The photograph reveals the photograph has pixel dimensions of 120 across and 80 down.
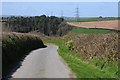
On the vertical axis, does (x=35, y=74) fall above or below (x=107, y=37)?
below

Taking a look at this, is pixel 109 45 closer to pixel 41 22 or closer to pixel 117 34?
pixel 117 34

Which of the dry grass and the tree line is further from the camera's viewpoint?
the tree line

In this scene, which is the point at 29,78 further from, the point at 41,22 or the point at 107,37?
the point at 41,22

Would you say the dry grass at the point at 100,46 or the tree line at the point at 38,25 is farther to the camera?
the tree line at the point at 38,25

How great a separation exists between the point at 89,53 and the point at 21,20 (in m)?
96.2

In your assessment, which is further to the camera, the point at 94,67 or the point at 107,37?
the point at 107,37

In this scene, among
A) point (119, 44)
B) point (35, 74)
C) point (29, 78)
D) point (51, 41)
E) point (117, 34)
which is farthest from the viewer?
point (51, 41)

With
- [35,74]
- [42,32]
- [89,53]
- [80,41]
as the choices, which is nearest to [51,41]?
[42,32]

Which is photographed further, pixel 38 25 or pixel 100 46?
pixel 38 25

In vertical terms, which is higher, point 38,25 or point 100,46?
point 38,25

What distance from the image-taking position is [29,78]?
73.6 ft

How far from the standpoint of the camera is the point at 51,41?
9738cm

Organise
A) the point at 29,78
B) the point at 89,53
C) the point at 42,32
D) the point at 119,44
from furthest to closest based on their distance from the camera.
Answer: the point at 42,32 < the point at 89,53 < the point at 119,44 < the point at 29,78

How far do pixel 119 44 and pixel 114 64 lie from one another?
2768 mm
